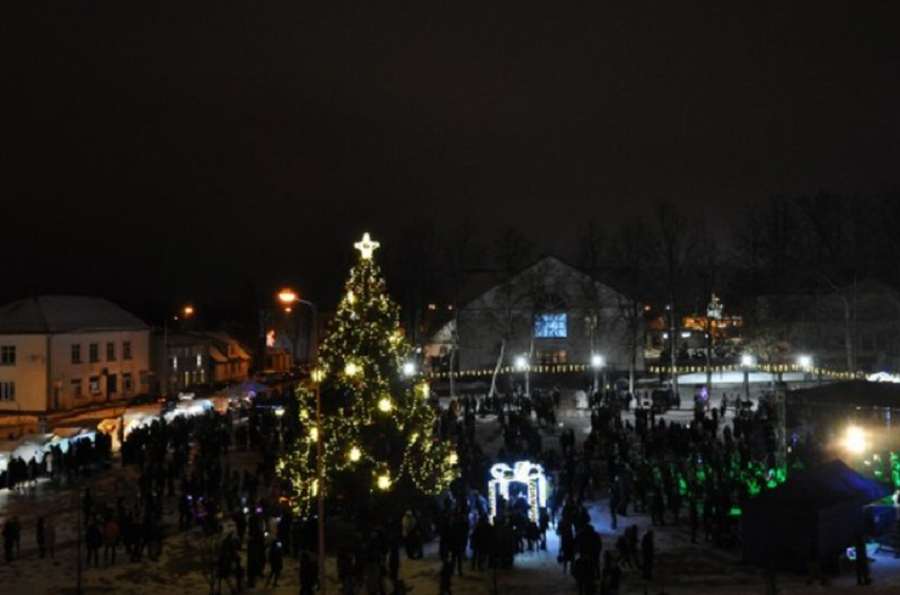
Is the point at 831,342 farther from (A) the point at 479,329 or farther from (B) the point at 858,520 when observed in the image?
(B) the point at 858,520

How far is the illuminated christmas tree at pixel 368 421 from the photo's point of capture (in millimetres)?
20484

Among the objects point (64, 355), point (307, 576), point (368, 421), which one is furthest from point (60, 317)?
point (307, 576)

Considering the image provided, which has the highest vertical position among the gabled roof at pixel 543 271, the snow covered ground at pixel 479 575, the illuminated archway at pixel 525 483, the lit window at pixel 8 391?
the gabled roof at pixel 543 271

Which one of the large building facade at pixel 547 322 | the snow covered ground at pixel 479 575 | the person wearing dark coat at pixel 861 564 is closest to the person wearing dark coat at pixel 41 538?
the snow covered ground at pixel 479 575

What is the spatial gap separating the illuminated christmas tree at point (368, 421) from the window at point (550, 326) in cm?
3648

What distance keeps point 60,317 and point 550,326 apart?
99.8ft

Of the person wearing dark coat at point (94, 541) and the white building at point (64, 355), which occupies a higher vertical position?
the white building at point (64, 355)

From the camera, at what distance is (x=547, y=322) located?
57938mm

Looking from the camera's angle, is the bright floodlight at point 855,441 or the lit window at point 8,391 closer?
the bright floodlight at point 855,441

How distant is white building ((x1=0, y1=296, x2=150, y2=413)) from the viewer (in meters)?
51.8

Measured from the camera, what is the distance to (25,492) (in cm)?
2700

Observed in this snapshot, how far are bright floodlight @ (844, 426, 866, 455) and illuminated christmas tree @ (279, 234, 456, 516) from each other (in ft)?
39.2

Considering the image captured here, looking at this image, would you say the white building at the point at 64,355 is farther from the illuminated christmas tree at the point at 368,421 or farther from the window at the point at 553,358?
the illuminated christmas tree at the point at 368,421

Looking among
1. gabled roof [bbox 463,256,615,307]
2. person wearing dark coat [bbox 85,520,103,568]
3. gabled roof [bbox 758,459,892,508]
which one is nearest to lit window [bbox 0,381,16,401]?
gabled roof [bbox 463,256,615,307]
